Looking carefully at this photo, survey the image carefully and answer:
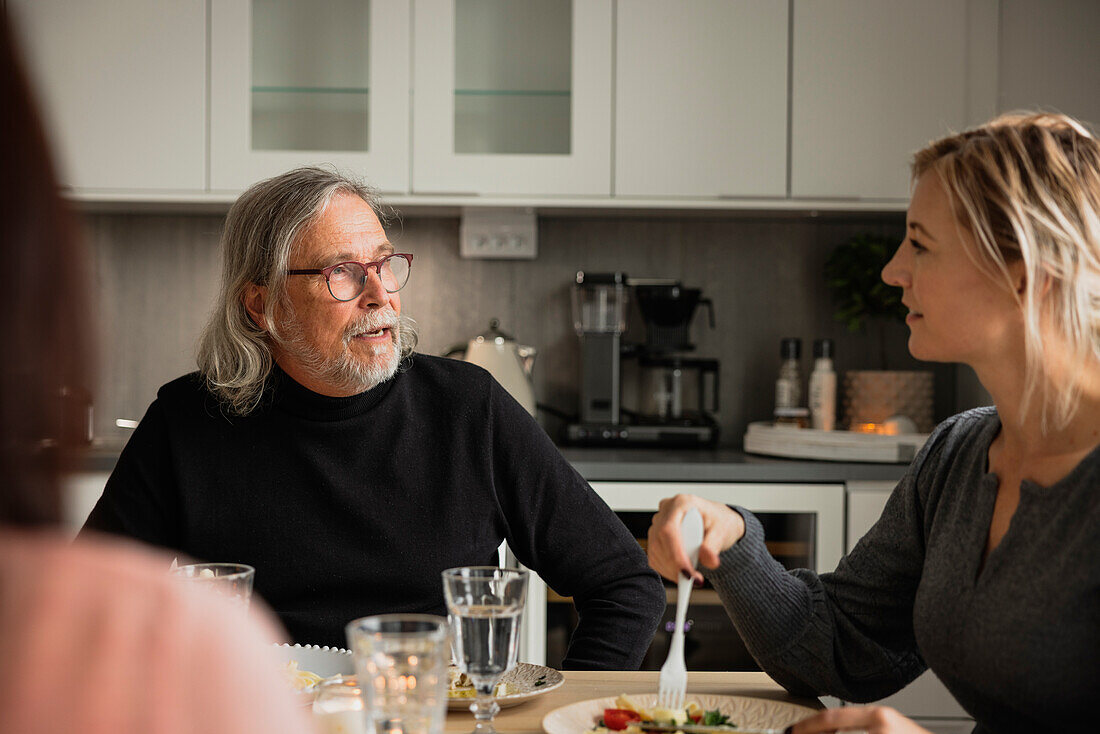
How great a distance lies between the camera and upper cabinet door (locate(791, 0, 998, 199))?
273 cm

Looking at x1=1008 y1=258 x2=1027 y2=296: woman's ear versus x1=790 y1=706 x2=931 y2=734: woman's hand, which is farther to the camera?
x1=1008 y1=258 x2=1027 y2=296: woman's ear

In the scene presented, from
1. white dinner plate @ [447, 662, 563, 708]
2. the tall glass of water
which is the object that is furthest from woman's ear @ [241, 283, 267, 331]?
the tall glass of water

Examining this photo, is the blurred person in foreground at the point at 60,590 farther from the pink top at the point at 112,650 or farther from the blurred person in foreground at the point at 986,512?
the blurred person in foreground at the point at 986,512

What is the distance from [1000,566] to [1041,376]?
0.20m

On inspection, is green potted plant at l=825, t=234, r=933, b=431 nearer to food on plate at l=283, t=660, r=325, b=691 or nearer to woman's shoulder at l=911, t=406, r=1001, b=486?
woman's shoulder at l=911, t=406, r=1001, b=486

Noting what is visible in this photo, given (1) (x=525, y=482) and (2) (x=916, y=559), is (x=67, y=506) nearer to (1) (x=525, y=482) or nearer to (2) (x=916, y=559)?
(2) (x=916, y=559)

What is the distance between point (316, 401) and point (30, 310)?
119 centimetres

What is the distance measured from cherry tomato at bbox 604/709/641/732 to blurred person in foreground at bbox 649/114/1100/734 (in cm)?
15

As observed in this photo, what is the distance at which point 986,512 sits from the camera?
111 cm

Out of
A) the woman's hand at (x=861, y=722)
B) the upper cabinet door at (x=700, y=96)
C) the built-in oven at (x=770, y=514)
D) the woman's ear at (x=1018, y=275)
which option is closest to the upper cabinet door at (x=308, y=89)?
the upper cabinet door at (x=700, y=96)

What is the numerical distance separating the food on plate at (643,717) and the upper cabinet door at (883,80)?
1.99 meters

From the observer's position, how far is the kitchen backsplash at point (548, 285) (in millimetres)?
3061

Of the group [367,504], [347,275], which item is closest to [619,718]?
[367,504]

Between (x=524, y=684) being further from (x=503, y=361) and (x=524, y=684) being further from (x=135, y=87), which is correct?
(x=135, y=87)
